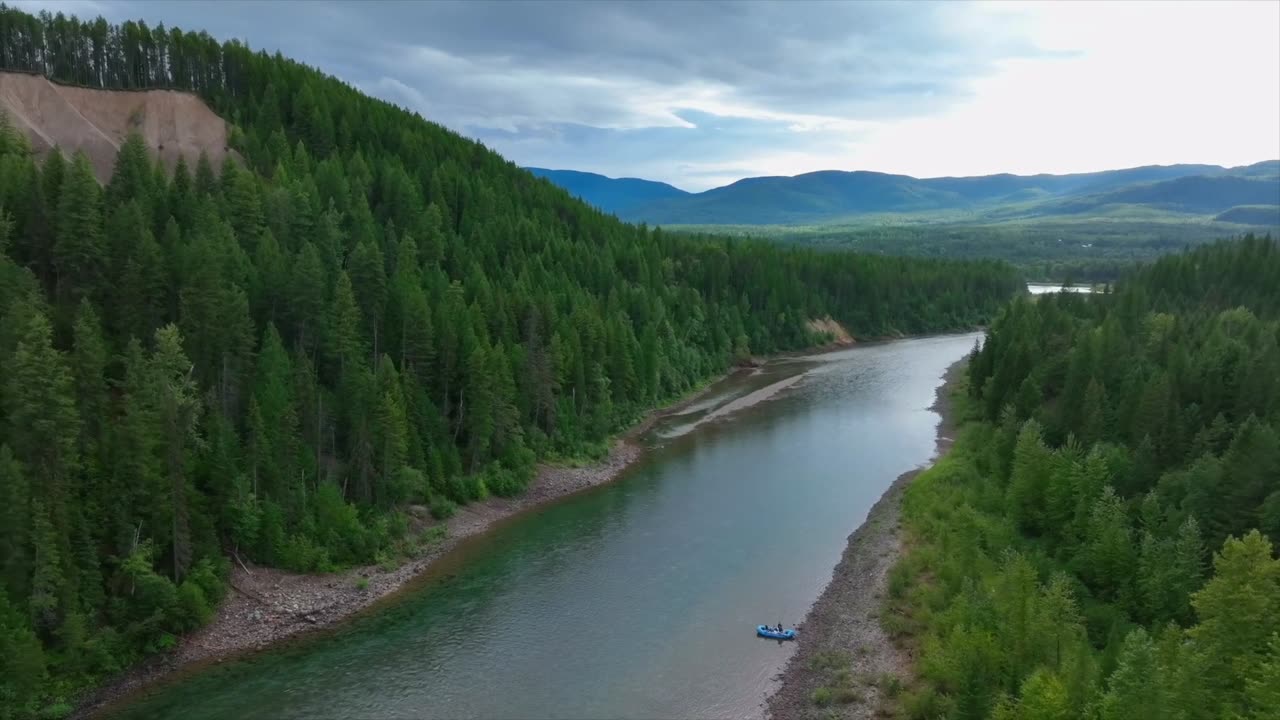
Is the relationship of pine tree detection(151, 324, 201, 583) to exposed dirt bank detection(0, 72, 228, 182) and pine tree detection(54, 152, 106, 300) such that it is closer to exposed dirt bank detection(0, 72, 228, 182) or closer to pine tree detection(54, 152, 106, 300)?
pine tree detection(54, 152, 106, 300)

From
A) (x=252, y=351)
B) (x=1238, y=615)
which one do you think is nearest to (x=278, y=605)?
(x=252, y=351)

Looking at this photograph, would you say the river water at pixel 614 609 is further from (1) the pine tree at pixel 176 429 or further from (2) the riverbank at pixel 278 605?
(1) the pine tree at pixel 176 429

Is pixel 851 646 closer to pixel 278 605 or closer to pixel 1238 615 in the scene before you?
pixel 1238 615

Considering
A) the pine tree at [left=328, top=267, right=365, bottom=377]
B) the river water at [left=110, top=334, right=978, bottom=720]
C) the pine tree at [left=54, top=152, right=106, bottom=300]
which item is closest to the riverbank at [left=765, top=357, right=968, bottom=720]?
the river water at [left=110, top=334, right=978, bottom=720]

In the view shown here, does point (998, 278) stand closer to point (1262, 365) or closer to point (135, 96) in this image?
point (1262, 365)

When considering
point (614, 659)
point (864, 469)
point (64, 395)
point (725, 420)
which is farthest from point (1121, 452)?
point (64, 395)

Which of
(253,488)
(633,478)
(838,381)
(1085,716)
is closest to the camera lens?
(1085,716)
